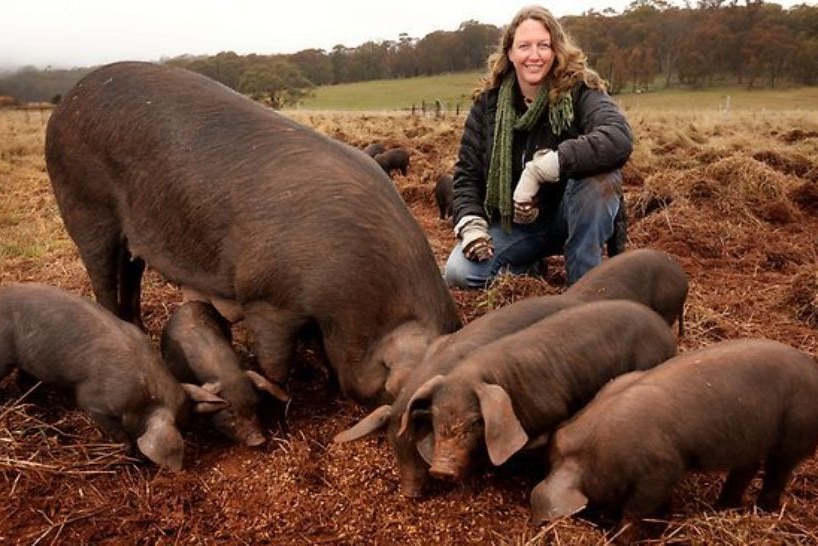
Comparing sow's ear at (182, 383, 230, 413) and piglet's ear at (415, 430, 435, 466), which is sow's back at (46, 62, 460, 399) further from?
piglet's ear at (415, 430, 435, 466)

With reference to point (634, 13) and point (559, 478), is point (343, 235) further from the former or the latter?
point (634, 13)

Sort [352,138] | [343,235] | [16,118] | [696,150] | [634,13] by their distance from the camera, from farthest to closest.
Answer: [634,13] → [16,118] → [352,138] → [696,150] → [343,235]

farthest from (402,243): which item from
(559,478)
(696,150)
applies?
(696,150)

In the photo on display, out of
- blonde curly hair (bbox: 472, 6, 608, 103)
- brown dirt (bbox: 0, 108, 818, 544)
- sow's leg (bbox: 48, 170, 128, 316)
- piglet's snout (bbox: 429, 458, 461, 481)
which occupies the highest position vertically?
blonde curly hair (bbox: 472, 6, 608, 103)

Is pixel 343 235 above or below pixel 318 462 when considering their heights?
above

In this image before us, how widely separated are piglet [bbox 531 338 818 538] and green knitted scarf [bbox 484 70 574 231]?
2.49 metres

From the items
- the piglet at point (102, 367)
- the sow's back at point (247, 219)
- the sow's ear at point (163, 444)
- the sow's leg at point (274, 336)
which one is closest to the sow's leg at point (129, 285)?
the sow's back at point (247, 219)

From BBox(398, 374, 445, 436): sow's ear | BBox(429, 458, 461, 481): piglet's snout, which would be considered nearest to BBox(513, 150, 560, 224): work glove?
BBox(398, 374, 445, 436): sow's ear

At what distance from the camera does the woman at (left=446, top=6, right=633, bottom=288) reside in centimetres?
488

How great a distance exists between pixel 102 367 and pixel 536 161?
9.21 ft

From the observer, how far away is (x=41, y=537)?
2.91 meters

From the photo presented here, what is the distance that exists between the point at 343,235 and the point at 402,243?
27cm

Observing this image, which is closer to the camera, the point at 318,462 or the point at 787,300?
the point at 318,462

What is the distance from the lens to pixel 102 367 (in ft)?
11.6
